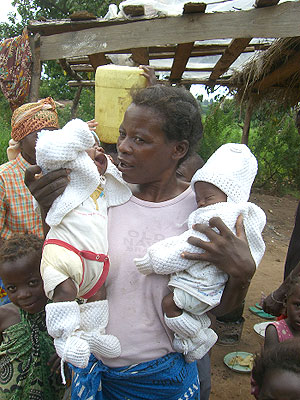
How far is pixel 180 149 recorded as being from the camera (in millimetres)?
1566

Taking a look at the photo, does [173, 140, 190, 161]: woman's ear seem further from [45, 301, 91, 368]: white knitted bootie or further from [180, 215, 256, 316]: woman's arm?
[45, 301, 91, 368]: white knitted bootie

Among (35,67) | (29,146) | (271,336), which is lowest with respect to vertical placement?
(271,336)

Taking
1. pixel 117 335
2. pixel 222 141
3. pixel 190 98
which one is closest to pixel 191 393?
pixel 117 335

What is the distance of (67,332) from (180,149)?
2.58 ft

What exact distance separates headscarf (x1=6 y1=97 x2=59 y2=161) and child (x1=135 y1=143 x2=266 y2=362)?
1525 millimetres

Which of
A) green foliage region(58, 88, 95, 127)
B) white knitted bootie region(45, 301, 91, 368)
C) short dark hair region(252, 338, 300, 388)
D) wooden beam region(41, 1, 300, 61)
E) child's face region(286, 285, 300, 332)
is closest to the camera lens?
white knitted bootie region(45, 301, 91, 368)

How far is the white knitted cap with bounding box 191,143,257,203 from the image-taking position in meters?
1.46

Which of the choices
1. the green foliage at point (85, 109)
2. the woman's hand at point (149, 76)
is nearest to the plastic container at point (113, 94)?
the woman's hand at point (149, 76)

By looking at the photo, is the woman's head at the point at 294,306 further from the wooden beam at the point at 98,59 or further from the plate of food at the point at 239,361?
the wooden beam at the point at 98,59

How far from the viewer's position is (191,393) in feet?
5.24

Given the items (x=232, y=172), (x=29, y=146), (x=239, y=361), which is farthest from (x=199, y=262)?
(x=239, y=361)

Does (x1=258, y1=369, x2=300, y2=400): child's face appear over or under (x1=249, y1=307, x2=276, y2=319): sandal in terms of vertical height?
over

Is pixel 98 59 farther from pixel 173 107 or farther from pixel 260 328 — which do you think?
pixel 260 328

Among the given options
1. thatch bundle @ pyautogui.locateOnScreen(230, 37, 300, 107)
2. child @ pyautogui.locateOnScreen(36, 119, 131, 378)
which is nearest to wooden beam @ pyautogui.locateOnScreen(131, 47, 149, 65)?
thatch bundle @ pyautogui.locateOnScreen(230, 37, 300, 107)
